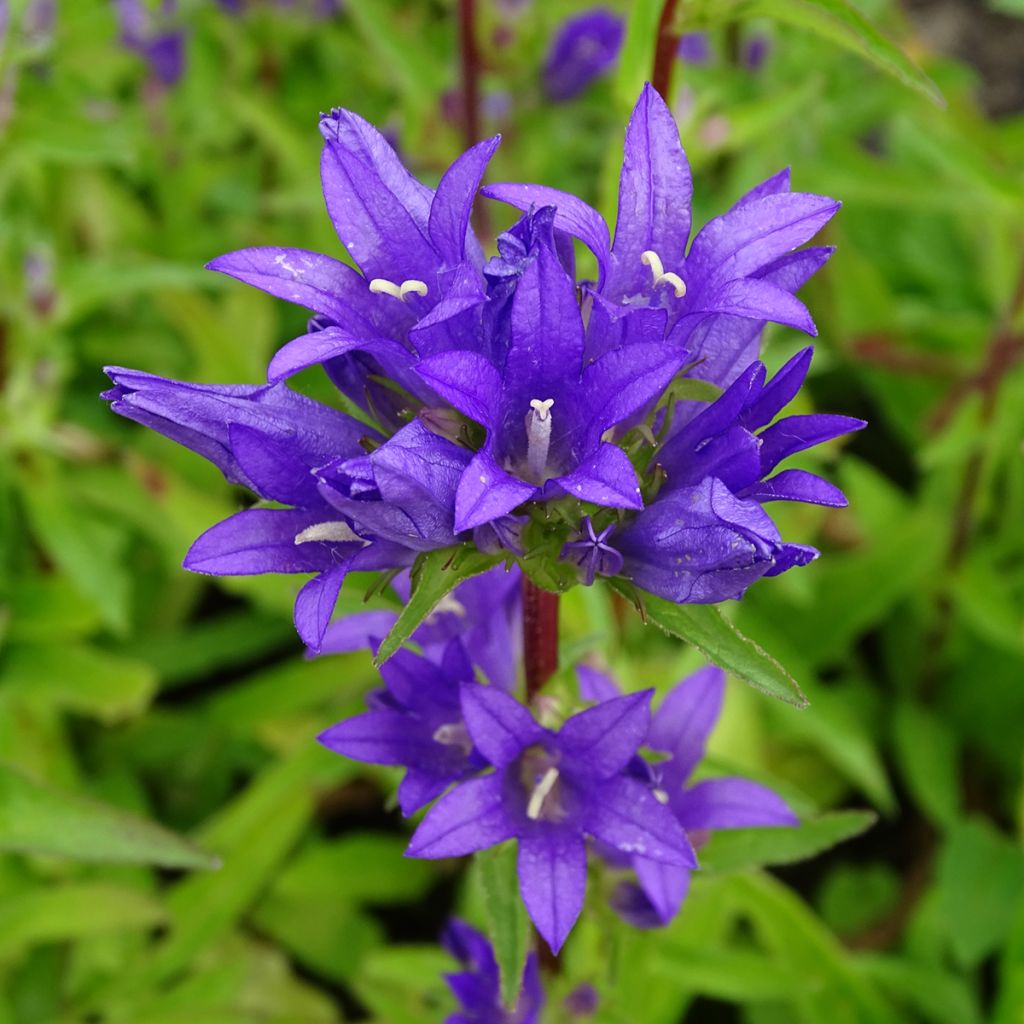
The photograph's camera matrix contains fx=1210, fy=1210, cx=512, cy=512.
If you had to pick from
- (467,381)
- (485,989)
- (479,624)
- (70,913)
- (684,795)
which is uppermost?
(467,381)

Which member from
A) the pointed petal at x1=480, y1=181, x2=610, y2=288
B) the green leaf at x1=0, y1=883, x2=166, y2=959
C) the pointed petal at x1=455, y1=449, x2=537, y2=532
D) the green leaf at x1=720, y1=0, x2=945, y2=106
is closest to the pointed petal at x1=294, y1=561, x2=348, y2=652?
the pointed petal at x1=455, y1=449, x2=537, y2=532

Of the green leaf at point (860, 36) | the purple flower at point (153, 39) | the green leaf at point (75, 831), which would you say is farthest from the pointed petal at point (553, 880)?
the purple flower at point (153, 39)

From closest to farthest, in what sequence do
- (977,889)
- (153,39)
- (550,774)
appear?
(550,774)
(977,889)
(153,39)

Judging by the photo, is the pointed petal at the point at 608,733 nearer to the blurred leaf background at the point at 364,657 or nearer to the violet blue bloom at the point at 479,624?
the violet blue bloom at the point at 479,624

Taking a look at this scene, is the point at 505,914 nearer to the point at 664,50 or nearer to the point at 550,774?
the point at 550,774

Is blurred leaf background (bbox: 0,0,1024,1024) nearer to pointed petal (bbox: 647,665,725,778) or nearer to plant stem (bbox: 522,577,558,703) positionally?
pointed petal (bbox: 647,665,725,778)

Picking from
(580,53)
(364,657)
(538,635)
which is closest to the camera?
(538,635)

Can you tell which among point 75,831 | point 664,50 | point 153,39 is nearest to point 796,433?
point 664,50
